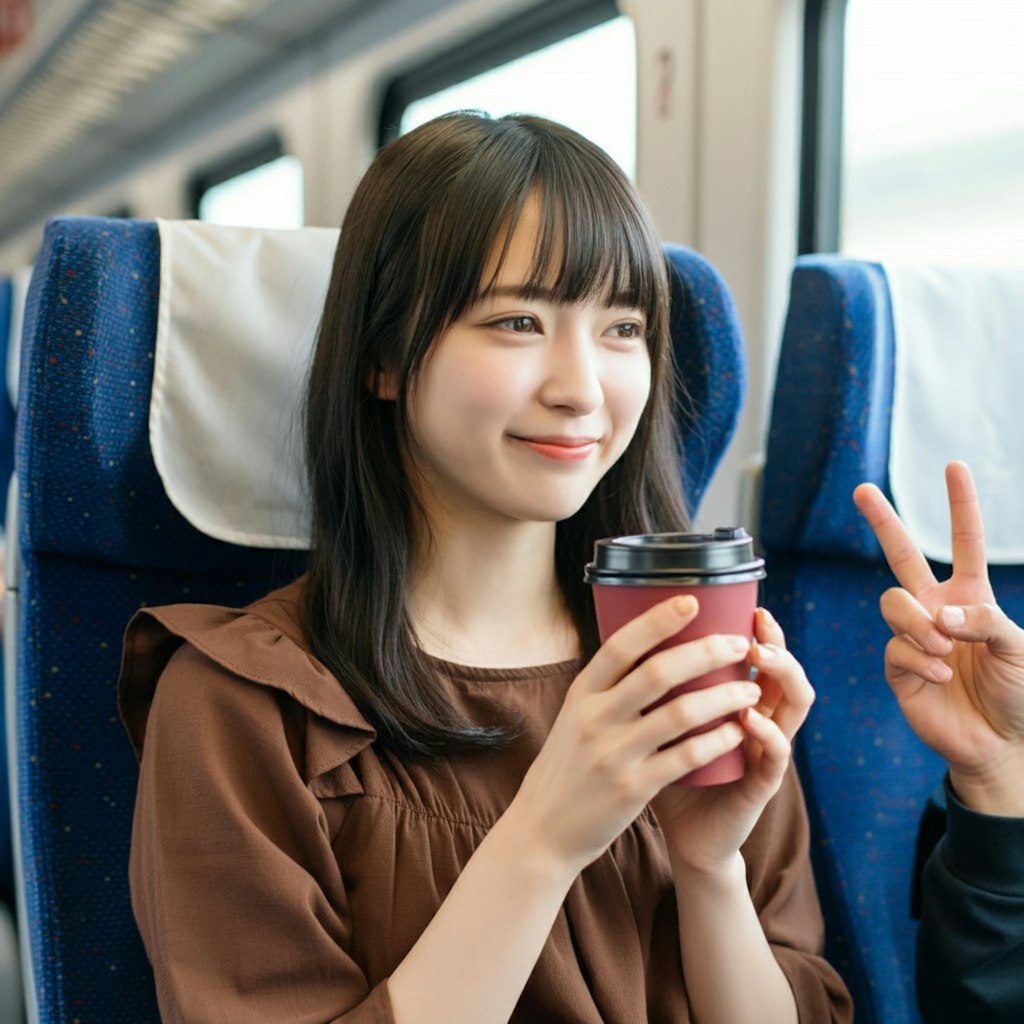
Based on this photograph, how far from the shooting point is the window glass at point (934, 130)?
2.02 m

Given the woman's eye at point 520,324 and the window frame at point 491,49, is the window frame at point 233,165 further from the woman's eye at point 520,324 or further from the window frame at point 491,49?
the woman's eye at point 520,324

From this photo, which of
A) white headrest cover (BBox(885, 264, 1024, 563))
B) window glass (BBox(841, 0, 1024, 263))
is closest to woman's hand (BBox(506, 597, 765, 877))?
white headrest cover (BBox(885, 264, 1024, 563))

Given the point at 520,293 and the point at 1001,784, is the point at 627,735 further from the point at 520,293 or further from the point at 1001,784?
the point at 1001,784

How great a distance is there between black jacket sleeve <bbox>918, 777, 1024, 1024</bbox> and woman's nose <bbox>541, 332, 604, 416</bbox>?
1.96 feet

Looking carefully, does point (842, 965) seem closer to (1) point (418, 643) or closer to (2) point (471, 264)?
(1) point (418, 643)

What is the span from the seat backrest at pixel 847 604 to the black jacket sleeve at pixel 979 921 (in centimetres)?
22

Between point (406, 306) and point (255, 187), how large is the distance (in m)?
3.32

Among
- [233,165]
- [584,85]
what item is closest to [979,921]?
[584,85]

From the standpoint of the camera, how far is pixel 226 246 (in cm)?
139

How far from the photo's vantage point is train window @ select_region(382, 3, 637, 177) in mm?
2615

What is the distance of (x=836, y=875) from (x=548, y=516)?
692 millimetres

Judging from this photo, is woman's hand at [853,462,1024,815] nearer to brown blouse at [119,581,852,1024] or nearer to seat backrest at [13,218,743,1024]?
brown blouse at [119,581,852,1024]

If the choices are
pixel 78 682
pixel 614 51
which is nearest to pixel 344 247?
pixel 78 682

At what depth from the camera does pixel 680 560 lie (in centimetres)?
83
